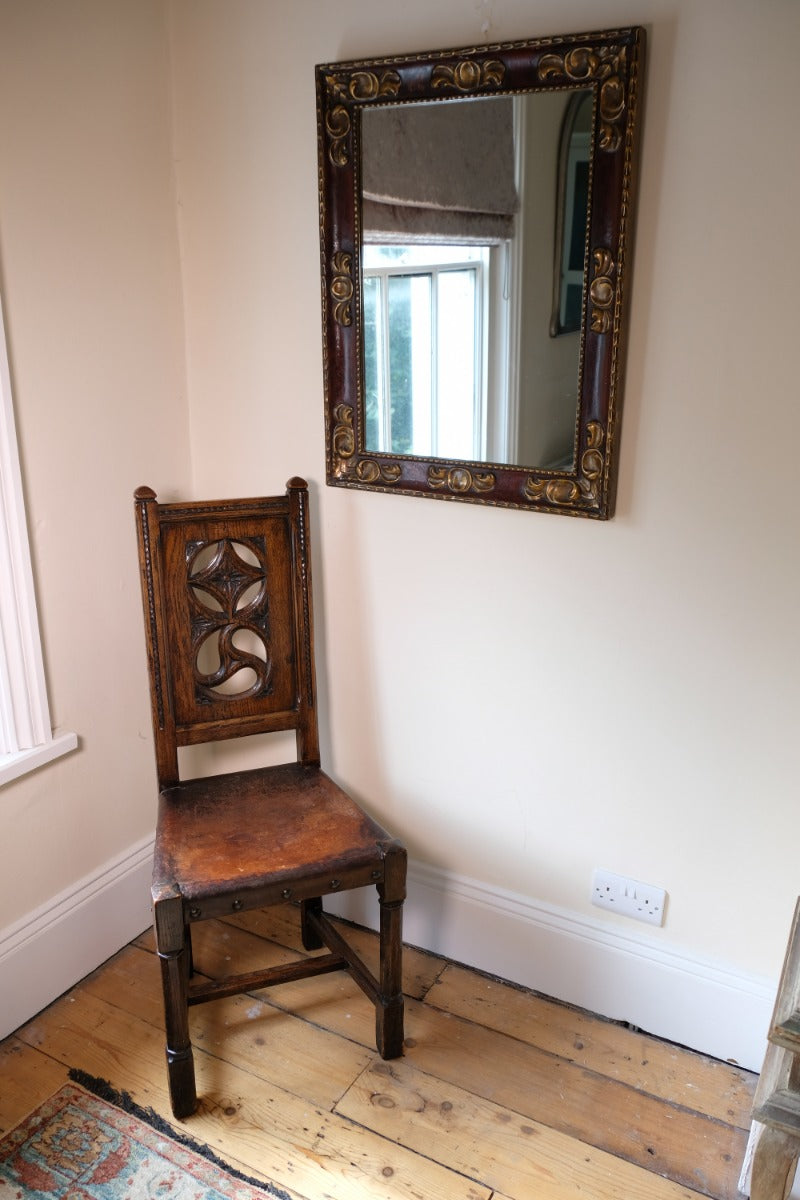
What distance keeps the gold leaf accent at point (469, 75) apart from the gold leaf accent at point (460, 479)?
666 mm

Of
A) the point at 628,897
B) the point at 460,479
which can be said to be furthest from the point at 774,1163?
the point at 460,479

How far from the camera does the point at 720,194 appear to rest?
5.03 ft

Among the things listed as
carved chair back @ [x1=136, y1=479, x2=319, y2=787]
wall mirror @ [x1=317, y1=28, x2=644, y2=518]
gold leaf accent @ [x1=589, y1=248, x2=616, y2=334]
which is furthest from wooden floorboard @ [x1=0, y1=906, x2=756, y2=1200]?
gold leaf accent @ [x1=589, y1=248, x2=616, y2=334]

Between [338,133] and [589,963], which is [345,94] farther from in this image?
[589,963]

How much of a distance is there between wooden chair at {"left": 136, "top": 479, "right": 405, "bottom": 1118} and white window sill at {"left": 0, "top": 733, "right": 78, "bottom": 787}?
0.66 ft

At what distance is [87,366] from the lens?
1945 millimetres

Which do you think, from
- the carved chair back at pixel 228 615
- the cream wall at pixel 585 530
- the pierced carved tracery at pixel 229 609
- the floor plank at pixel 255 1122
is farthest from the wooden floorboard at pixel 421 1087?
the pierced carved tracery at pixel 229 609

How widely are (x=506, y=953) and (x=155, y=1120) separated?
80 centimetres

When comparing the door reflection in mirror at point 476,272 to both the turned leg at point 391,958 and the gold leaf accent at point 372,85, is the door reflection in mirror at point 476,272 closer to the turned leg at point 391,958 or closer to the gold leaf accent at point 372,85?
the gold leaf accent at point 372,85

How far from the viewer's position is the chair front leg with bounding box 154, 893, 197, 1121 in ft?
5.30

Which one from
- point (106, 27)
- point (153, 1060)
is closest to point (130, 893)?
point (153, 1060)

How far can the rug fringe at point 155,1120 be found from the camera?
164 centimetres

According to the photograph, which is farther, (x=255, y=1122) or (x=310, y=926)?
(x=310, y=926)

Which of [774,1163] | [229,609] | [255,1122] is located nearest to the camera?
[774,1163]
